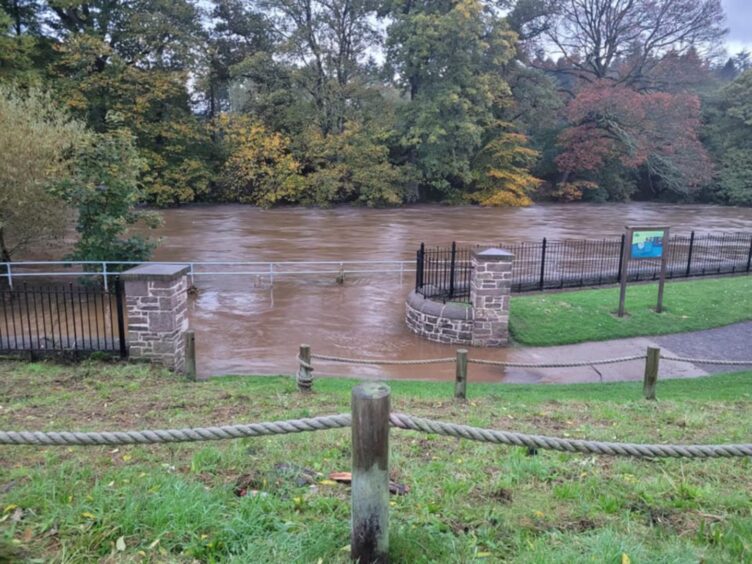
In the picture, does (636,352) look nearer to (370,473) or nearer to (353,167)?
(370,473)

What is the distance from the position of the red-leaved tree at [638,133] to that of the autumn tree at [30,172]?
33454 mm

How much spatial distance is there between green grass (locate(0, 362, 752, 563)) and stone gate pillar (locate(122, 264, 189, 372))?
2848 mm

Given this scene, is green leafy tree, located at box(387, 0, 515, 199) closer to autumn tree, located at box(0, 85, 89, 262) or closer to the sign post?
the sign post

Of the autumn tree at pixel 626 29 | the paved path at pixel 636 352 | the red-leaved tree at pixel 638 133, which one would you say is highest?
the autumn tree at pixel 626 29

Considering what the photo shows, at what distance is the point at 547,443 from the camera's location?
2.65 meters

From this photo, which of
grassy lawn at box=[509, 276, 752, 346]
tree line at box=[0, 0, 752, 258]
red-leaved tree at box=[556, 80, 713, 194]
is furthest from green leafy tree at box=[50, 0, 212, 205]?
red-leaved tree at box=[556, 80, 713, 194]

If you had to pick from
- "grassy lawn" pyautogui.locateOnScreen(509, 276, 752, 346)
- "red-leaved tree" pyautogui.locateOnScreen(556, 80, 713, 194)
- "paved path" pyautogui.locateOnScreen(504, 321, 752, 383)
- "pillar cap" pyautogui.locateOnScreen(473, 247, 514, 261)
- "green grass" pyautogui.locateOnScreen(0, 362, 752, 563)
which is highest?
"red-leaved tree" pyautogui.locateOnScreen(556, 80, 713, 194)

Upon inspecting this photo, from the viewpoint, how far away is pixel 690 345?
35.7 feet

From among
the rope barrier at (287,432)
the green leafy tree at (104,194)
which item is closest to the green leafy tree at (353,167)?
the green leafy tree at (104,194)

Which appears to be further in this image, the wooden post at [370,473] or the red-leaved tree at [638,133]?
the red-leaved tree at [638,133]

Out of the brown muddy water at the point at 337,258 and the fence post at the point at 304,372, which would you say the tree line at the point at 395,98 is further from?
the fence post at the point at 304,372

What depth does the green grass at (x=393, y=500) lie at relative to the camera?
2479mm

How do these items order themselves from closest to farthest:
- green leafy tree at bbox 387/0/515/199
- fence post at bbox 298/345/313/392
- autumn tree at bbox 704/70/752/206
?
fence post at bbox 298/345/313/392, green leafy tree at bbox 387/0/515/199, autumn tree at bbox 704/70/752/206

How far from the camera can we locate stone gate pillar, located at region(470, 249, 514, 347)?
11.0m
